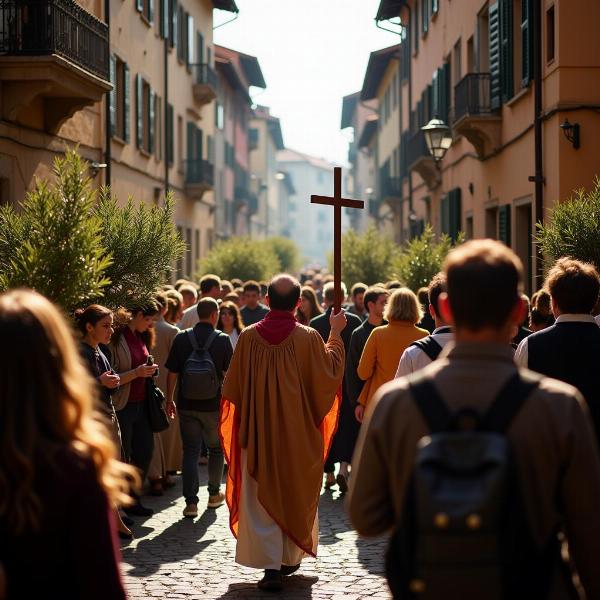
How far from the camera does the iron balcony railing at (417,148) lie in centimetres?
3006

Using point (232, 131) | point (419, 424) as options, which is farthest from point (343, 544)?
point (232, 131)

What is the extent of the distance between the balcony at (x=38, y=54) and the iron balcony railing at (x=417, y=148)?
13.7 metres

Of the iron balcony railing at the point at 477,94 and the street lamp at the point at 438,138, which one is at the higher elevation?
the iron balcony railing at the point at 477,94

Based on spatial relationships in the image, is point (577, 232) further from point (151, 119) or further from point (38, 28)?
point (151, 119)

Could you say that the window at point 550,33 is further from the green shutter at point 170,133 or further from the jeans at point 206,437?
the green shutter at point 170,133

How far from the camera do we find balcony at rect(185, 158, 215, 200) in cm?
3497

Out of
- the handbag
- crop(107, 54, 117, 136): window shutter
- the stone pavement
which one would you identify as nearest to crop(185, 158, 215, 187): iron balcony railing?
crop(107, 54, 117, 136): window shutter

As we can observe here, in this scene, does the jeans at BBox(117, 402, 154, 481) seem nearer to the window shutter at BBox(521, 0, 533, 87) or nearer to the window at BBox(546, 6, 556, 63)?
the window at BBox(546, 6, 556, 63)

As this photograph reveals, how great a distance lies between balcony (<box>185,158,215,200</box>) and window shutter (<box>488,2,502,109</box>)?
14649 millimetres

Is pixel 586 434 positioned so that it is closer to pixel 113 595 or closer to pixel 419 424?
pixel 419 424

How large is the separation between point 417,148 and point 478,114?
32.6 feet

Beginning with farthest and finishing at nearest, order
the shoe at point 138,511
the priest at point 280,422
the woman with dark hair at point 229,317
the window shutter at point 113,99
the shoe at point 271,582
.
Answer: the window shutter at point 113,99
the woman with dark hair at point 229,317
the shoe at point 138,511
the priest at point 280,422
the shoe at point 271,582

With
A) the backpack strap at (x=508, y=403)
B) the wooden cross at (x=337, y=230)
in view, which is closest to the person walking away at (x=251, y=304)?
the wooden cross at (x=337, y=230)

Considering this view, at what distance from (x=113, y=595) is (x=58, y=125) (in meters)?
15.5
